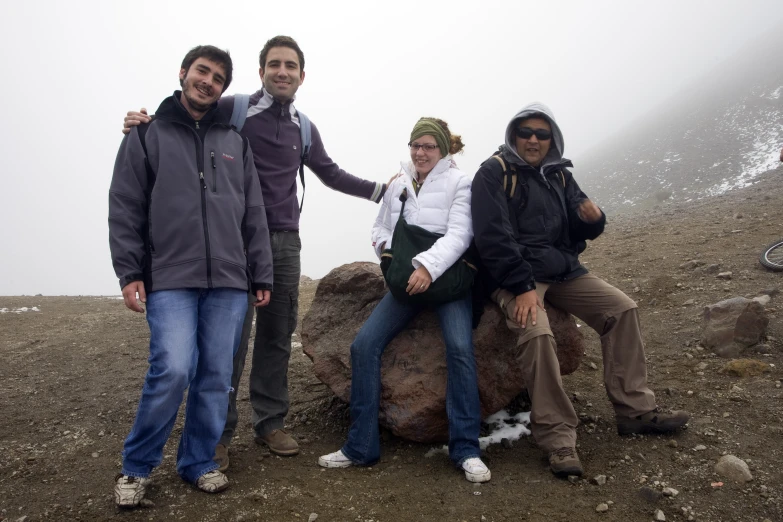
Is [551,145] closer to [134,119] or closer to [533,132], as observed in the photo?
[533,132]

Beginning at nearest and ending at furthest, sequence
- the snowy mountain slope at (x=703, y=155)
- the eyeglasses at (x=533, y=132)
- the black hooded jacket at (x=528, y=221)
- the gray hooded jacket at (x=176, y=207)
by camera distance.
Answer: the gray hooded jacket at (x=176, y=207) → the black hooded jacket at (x=528, y=221) → the eyeglasses at (x=533, y=132) → the snowy mountain slope at (x=703, y=155)

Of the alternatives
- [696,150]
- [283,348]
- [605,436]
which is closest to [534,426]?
[605,436]

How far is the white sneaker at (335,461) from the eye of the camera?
14.8 ft

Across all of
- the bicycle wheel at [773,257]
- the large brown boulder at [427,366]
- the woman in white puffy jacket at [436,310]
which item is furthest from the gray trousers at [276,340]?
the bicycle wheel at [773,257]

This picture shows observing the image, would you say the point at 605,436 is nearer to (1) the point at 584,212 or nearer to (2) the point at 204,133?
(1) the point at 584,212

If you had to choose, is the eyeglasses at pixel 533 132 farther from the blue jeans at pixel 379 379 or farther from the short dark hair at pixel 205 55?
the short dark hair at pixel 205 55

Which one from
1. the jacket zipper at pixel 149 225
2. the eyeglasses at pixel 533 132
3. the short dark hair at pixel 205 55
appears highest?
the short dark hair at pixel 205 55

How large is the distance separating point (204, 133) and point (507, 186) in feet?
8.97

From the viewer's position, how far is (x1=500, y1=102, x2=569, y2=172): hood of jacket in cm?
496

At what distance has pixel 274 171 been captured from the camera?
495 centimetres

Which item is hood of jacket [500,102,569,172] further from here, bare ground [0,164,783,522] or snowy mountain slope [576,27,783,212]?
Result: snowy mountain slope [576,27,783,212]

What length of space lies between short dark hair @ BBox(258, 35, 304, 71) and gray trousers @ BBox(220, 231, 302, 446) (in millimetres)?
1693

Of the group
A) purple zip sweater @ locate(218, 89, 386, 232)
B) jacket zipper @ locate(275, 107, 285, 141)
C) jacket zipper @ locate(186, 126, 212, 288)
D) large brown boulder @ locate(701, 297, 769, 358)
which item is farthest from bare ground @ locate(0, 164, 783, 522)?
jacket zipper @ locate(275, 107, 285, 141)

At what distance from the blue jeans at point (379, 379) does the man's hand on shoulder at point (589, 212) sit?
1375 millimetres
